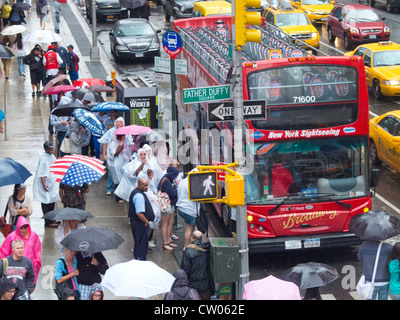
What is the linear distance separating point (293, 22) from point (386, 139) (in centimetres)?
1595

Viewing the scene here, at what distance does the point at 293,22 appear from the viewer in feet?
112

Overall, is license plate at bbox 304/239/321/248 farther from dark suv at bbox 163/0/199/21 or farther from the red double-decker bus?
dark suv at bbox 163/0/199/21

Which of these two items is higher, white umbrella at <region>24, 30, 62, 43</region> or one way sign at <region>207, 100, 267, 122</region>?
one way sign at <region>207, 100, 267, 122</region>

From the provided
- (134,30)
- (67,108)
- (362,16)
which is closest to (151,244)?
(67,108)

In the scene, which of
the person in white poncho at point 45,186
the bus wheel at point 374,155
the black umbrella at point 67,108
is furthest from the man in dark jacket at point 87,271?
the bus wheel at point 374,155

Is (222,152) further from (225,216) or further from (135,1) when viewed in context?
(135,1)

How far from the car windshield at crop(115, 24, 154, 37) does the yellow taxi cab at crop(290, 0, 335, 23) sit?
30.0 feet

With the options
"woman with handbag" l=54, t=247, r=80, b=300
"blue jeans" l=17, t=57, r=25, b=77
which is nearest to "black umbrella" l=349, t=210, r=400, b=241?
"woman with handbag" l=54, t=247, r=80, b=300

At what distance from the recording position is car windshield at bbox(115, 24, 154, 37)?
32.5 metres

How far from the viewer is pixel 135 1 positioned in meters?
37.2

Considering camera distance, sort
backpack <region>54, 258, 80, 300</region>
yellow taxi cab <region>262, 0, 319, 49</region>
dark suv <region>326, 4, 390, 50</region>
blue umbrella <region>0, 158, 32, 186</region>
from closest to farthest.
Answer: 1. backpack <region>54, 258, 80, 300</region>
2. blue umbrella <region>0, 158, 32, 186</region>
3. yellow taxi cab <region>262, 0, 319, 49</region>
4. dark suv <region>326, 4, 390, 50</region>

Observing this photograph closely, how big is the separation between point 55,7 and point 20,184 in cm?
2385

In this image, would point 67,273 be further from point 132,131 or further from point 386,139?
point 386,139

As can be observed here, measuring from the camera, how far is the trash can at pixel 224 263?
36.0 feet
